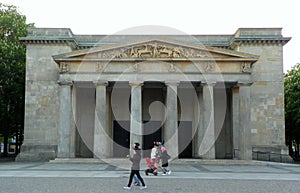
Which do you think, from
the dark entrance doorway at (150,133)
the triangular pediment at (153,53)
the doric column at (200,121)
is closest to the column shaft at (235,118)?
the doric column at (200,121)

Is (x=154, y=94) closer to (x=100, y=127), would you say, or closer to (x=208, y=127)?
(x=208, y=127)

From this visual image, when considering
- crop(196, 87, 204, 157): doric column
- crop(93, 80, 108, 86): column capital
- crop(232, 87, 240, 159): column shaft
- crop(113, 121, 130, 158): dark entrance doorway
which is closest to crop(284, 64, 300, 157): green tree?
crop(232, 87, 240, 159): column shaft

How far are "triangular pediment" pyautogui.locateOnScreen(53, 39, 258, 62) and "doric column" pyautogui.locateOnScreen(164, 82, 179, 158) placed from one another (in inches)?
101

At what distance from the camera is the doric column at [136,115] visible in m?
30.2

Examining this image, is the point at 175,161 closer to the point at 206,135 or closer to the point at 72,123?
the point at 206,135

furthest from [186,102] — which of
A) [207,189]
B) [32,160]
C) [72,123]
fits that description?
[207,189]

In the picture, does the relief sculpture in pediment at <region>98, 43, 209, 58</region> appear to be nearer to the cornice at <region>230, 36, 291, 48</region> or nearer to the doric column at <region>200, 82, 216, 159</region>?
the doric column at <region>200, 82, 216, 159</region>

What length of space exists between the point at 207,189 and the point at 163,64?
17.7 m

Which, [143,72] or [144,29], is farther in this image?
[144,29]

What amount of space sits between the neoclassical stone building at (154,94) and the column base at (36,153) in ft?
0.30

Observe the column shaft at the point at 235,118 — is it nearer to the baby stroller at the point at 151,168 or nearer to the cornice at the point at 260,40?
the cornice at the point at 260,40

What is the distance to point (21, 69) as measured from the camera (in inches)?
1642

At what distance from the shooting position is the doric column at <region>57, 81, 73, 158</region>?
30.4m

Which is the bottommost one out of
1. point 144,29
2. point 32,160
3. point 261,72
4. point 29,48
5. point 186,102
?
point 32,160
